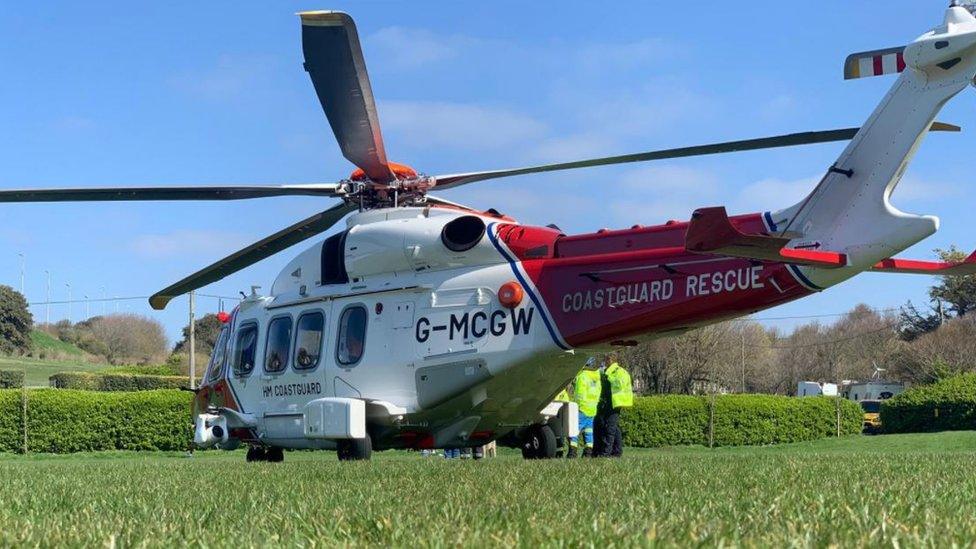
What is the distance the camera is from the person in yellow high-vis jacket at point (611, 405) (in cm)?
1565

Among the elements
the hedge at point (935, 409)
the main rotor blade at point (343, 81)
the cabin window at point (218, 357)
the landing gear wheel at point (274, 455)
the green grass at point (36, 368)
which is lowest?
the landing gear wheel at point (274, 455)

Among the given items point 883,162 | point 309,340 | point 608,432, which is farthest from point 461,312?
point 883,162

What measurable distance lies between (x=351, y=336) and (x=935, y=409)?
20.5 metres

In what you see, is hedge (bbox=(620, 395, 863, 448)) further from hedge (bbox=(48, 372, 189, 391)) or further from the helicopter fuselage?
hedge (bbox=(48, 372, 189, 391))

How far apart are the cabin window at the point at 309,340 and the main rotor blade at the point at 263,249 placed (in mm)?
1141

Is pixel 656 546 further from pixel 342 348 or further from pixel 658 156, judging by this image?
pixel 342 348

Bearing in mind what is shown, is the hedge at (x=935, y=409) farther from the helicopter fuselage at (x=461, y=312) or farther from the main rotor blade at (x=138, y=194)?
the main rotor blade at (x=138, y=194)

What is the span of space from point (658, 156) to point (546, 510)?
8.63m

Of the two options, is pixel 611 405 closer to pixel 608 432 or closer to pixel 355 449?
pixel 608 432

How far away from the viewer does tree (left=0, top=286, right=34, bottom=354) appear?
83.1 m

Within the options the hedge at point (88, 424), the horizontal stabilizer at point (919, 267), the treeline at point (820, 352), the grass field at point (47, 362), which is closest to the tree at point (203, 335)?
the grass field at point (47, 362)

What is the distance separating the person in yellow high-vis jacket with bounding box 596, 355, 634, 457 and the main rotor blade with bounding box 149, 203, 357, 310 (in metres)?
4.80

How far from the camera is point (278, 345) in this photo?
14250 mm

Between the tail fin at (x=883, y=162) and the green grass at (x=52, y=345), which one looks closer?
the tail fin at (x=883, y=162)
